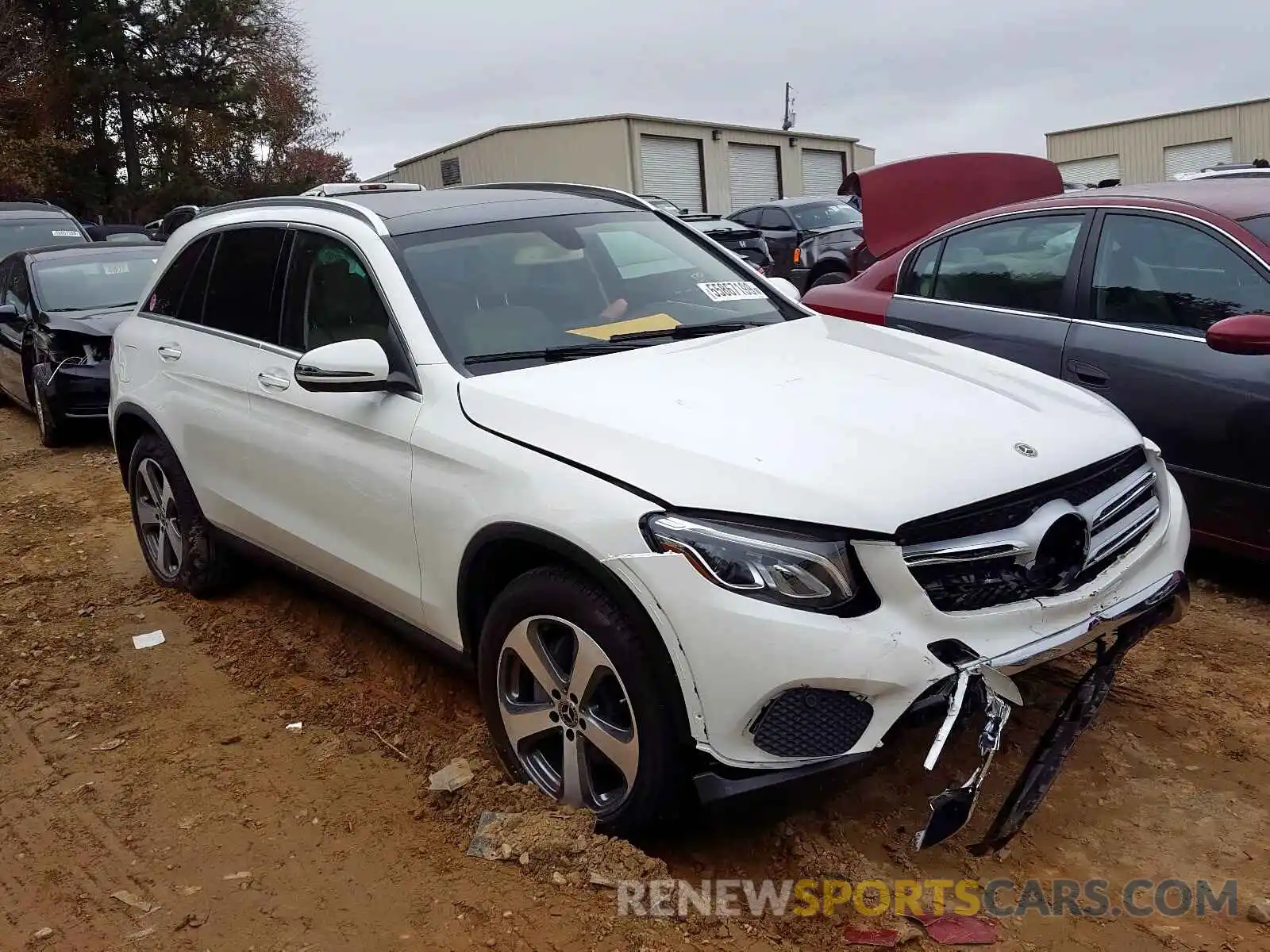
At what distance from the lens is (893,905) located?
9.00 feet

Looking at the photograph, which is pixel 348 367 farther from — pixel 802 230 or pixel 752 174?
pixel 752 174

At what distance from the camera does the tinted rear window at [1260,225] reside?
437 cm

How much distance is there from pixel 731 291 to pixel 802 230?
13.0 meters

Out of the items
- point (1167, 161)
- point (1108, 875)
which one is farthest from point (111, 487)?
point (1167, 161)

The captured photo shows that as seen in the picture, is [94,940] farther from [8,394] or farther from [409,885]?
[8,394]

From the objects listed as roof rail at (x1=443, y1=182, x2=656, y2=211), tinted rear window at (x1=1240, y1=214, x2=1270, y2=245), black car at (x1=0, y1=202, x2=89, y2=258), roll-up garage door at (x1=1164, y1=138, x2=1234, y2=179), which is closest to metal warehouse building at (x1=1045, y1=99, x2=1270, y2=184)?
roll-up garage door at (x1=1164, y1=138, x2=1234, y2=179)

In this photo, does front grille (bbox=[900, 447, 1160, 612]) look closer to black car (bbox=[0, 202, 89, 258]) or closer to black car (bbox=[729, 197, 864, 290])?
black car (bbox=[729, 197, 864, 290])

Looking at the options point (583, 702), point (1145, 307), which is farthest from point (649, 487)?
point (1145, 307)

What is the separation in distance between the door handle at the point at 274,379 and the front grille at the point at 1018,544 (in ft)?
7.80

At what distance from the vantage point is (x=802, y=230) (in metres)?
16.7

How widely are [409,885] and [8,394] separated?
390 inches

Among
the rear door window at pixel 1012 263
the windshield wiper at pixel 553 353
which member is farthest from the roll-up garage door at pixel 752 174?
the windshield wiper at pixel 553 353

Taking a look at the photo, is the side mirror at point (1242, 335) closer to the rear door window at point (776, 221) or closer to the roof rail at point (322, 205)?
the roof rail at point (322, 205)

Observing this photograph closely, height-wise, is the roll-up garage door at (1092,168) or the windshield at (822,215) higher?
the roll-up garage door at (1092,168)
